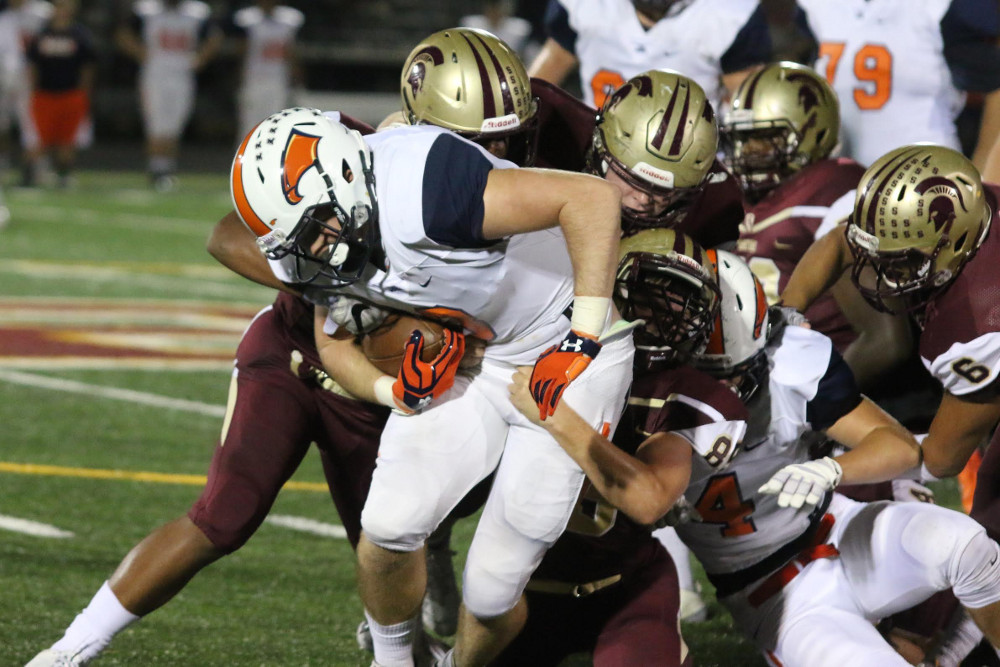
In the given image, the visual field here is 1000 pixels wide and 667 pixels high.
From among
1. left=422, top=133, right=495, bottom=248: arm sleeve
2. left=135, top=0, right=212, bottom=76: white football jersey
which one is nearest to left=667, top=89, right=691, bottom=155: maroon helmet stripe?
left=422, top=133, right=495, bottom=248: arm sleeve

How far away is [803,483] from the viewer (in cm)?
303

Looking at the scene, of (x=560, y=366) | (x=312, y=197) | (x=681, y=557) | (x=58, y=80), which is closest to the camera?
(x=560, y=366)

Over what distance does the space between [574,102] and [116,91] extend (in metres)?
16.5

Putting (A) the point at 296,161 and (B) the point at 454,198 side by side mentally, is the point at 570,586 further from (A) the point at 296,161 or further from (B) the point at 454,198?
(A) the point at 296,161

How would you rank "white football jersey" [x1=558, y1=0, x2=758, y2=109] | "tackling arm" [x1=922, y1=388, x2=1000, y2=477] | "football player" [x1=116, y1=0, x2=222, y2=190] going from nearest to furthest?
"tackling arm" [x1=922, y1=388, x2=1000, y2=477] → "white football jersey" [x1=558, y1=0, x2=758, y2=109] → "football player" [x1=116, y1=0, x2=222, y2=190]

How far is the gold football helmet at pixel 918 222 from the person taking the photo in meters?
3.32

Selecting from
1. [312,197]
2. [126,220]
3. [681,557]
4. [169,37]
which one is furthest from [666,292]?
[169,37]

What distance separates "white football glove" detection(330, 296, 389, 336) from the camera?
3137mm

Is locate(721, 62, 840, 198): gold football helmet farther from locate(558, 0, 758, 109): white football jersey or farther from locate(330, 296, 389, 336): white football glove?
locate(330, 296, 389, 336): white football glove

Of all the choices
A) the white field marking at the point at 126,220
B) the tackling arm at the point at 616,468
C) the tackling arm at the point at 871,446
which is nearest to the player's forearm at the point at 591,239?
the tackling arm at the point at 616,468

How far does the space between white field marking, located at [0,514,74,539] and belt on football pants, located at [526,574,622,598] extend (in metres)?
1.80

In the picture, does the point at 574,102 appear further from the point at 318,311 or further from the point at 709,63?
the point at 709,63

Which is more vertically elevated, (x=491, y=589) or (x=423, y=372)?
(x=423, y=372)

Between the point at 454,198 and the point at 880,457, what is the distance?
107 centimetres
